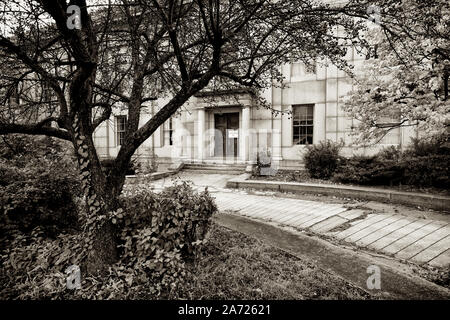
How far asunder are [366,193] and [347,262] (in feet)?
15.5

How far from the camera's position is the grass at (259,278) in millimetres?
2947

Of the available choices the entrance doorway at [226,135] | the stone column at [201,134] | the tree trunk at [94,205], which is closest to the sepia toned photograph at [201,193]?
the tree trunk at [94,205]

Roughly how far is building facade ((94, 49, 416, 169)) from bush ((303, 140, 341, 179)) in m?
2.05

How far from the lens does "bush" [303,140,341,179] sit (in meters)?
10.3

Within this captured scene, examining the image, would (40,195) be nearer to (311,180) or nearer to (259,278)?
(259,278)

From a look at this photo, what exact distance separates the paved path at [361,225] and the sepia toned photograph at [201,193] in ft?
0.14

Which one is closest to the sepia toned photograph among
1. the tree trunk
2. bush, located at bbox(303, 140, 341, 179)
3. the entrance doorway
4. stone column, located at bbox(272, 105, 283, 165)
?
the tree trunk

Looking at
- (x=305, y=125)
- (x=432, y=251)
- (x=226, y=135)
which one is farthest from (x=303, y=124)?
(x=432, y=251)

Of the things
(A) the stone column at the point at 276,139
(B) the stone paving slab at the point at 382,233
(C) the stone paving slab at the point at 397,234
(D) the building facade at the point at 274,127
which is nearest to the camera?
(C) the stone paving slab at the point at 397,234

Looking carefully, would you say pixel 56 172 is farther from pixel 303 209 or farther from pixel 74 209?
pixel 303 209

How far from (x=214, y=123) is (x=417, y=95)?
409 inches

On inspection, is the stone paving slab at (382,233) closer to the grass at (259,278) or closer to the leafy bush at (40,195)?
the grass at (259,278)

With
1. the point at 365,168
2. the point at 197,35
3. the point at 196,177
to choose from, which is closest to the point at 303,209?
the point at 365,168

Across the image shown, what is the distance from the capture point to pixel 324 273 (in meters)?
3.34
